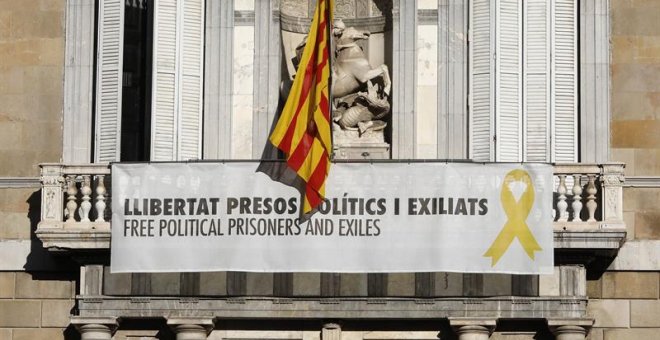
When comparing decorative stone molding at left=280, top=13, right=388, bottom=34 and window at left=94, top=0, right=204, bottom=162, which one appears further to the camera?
decorative stone molding at left=280, top=13, right=388, bottom=34

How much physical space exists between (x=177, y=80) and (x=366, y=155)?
3377 millimetres

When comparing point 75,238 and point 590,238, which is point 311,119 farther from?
point 590,238

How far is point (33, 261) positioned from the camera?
4234 centimetres

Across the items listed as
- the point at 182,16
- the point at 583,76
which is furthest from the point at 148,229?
the point at 583,76

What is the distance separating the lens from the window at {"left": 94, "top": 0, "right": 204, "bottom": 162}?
137 feet

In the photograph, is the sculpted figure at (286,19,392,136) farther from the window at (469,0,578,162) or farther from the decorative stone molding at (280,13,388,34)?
the window at (469,0,578,162)

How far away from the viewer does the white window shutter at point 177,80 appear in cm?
4188

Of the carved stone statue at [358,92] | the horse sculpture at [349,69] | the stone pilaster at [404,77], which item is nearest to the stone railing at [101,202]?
the stone pilaster at [404,77]

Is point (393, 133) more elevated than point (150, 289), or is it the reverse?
point (393, 133)

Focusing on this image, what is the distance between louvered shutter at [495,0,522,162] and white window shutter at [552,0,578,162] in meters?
0.58

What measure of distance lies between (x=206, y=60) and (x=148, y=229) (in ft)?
10.5

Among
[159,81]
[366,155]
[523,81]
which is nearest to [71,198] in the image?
[159,81]

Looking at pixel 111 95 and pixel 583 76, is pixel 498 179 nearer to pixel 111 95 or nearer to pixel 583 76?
pixel 583 76

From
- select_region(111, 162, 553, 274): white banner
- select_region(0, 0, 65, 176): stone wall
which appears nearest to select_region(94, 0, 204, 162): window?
select_region(0, 0, 65, 176): stone wall
